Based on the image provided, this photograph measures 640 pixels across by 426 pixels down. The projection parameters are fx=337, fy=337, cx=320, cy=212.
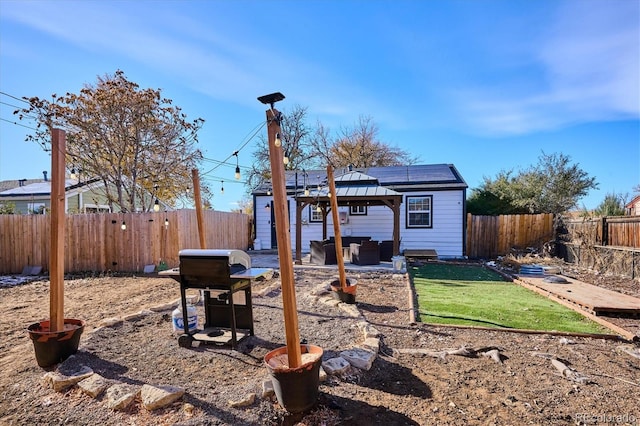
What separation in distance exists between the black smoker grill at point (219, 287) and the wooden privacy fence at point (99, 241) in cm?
610

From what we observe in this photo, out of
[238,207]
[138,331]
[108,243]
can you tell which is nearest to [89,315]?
[138,331]

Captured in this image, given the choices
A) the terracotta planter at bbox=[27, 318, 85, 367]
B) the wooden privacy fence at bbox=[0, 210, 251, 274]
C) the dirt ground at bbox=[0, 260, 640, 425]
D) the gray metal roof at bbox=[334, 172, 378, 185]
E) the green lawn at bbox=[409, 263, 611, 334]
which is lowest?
the green lawn at bbox=[409, 263, 611, 334]

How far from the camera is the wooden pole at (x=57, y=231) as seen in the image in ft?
Result: 11.0

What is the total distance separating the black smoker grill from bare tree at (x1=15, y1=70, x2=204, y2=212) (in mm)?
7136

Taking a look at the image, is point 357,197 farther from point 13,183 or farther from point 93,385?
point 13,183

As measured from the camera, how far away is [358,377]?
2908 millimetres

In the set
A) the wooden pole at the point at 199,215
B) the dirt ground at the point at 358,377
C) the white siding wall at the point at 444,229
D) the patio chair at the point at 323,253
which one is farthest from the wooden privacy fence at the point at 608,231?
the wooden pole at the point at 199,215

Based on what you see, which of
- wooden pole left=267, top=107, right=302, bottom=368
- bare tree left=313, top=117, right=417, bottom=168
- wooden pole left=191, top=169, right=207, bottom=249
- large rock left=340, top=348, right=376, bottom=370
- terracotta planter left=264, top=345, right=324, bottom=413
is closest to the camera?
terracotta planter left=264, top=345, right=324, bottom=413

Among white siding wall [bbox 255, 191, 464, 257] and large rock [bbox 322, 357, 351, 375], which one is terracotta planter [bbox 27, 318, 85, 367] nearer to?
large rock [bbox 322, 357, 351, 375]

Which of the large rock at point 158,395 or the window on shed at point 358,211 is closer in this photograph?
the large rock at point 158,395

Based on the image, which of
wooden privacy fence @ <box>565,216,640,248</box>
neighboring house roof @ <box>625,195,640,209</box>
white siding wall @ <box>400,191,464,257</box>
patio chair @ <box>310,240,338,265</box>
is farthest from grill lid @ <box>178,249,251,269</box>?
neighboring house roof @ <box>625,195,640,209</box>

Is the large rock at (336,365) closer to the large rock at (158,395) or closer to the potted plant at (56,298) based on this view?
the large rock at (158,395)

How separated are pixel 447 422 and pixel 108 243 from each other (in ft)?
33.2

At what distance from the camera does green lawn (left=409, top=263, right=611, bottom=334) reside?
4645 millimetres
